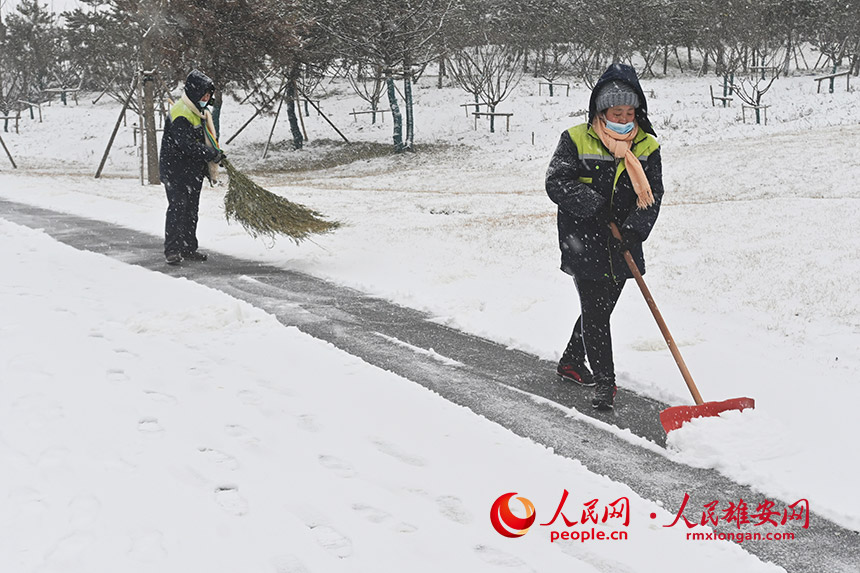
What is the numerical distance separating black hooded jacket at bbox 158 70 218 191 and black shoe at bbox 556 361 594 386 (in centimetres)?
539

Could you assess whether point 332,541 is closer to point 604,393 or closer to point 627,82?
point 604,393

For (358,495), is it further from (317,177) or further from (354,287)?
(317,177)

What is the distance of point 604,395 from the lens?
15.3ft

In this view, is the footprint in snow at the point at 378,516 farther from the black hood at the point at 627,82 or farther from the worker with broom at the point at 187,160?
the worker with broom at the point at 187,160

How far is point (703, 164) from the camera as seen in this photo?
19.3m

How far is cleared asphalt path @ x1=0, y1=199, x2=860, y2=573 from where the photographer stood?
129 inches

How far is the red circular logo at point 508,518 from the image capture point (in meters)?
3.10

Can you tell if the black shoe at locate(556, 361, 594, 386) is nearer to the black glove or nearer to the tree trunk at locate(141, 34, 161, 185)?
the black glove

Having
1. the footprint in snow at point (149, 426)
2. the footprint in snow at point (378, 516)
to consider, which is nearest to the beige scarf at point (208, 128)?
the footprint in snow at point (149, 426)

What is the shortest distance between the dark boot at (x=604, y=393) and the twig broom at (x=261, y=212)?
17.5 ft

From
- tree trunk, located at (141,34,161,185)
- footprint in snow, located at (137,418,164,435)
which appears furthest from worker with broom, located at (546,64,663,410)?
tree trunk, located at (141,34,161,185)

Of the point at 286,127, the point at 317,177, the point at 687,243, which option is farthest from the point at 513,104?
the point at 687,243

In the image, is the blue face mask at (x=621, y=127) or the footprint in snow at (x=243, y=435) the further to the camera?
the blue face mask at (x=621, y=127)

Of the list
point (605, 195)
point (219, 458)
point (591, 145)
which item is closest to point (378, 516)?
point (219, 458)
